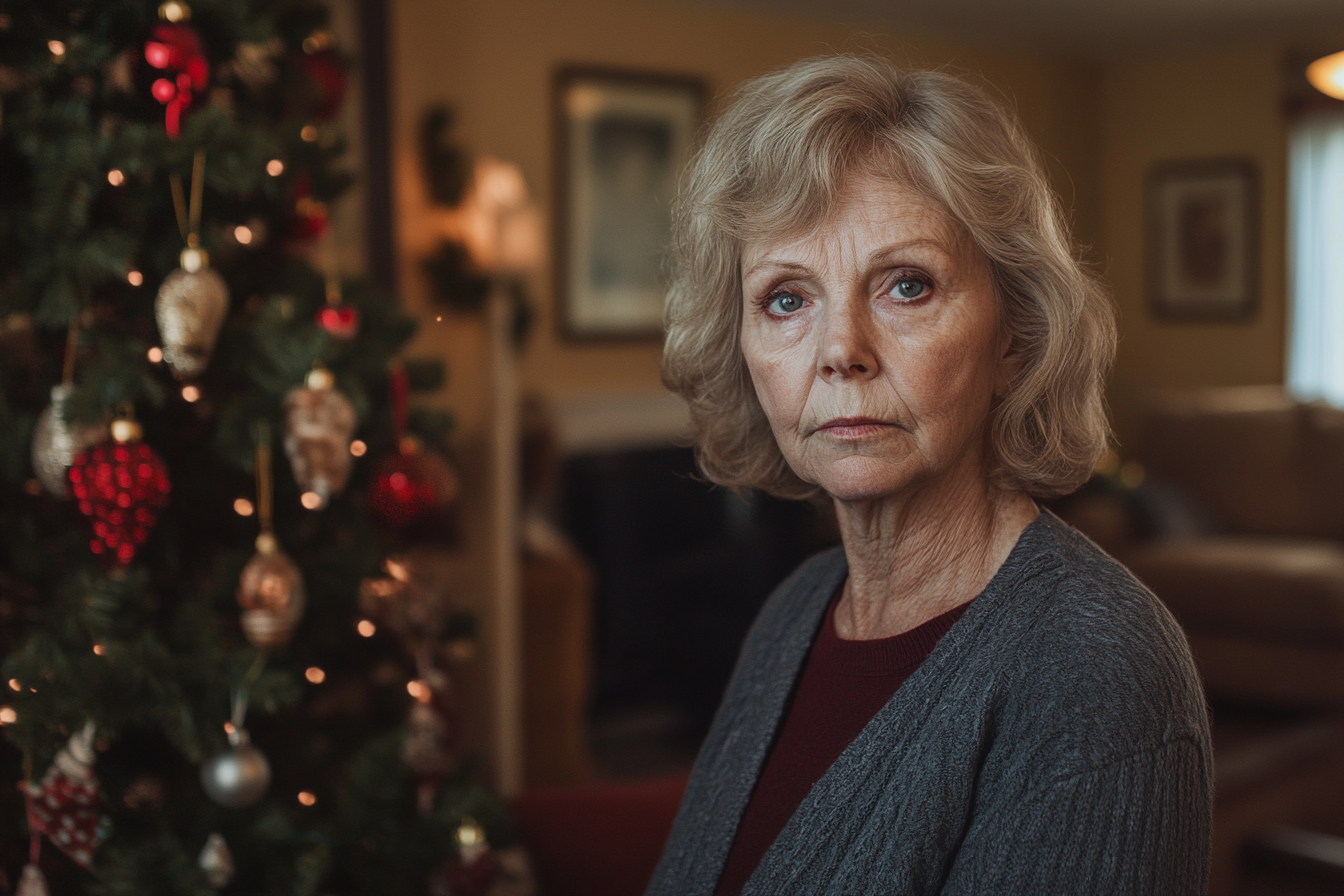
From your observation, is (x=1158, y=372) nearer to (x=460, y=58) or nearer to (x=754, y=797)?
(x=460, y=58)

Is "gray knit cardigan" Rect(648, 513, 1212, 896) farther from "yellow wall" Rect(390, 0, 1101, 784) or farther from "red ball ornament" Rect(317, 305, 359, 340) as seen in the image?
"yellow wall" Rect(390, 0, 1101, 784)

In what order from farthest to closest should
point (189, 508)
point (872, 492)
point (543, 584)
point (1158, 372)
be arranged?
1. point (1158, 372)
2. point (543, 584)
3. point (189, 508)
4. point (872, 492)

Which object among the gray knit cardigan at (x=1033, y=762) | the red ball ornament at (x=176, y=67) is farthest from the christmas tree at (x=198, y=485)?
the gray knit cardigan at (x=1033, y=762)

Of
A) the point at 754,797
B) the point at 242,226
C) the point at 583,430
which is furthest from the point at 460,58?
the point at 754,797

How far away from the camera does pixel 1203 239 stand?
6031mm

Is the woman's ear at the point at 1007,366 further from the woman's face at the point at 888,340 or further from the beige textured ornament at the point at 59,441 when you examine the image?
the beige textured ornament at the point at 59,441

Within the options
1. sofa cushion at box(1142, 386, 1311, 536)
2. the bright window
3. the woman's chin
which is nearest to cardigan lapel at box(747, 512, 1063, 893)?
the woman's chin

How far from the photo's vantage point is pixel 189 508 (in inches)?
57.7

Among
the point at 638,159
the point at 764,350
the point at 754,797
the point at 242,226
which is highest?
the point at 638,159

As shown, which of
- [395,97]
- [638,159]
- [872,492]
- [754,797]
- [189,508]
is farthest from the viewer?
[638,159]

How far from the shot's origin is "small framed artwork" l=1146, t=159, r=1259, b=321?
588 cm

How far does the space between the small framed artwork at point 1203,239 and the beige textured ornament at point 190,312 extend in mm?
5766

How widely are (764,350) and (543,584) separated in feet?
8.47

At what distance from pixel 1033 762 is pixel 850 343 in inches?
13.1
